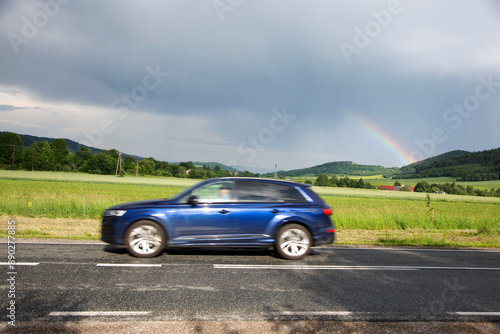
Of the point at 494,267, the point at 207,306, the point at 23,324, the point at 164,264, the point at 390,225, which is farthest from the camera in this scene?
the point at 390,225

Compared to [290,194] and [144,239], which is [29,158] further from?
[290,194]

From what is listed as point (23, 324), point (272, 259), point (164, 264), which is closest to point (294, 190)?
point (272, 259)

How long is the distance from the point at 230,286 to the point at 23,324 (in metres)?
2.64

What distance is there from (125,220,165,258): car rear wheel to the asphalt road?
226 mm

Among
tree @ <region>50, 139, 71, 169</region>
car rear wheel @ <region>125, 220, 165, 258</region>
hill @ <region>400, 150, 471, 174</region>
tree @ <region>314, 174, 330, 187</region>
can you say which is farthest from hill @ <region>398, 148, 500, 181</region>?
car rear wheel @ <region>125, 220, 165, 258</region>

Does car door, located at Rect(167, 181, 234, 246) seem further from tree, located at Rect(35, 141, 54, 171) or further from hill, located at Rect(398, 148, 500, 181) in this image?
hill, located at Rect(398, 148, 500, 181)

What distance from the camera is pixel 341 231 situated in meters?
14.2

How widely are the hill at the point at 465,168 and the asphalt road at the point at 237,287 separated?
120m

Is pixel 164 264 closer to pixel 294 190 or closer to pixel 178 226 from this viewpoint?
pixel 178 226

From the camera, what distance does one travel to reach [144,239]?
271 inches

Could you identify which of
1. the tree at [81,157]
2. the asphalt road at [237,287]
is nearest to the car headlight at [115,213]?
the asphalt road at [237,287]

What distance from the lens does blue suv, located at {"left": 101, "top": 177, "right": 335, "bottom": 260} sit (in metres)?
6.87

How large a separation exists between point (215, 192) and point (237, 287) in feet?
8.03

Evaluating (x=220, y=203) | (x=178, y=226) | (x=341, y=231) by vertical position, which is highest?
(x=220, y=203)
